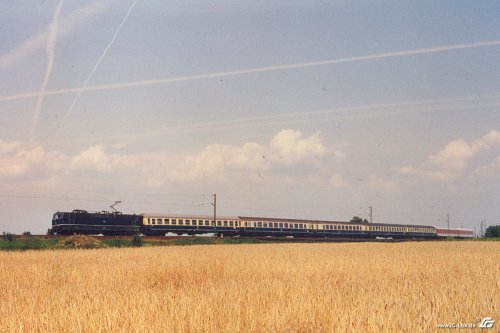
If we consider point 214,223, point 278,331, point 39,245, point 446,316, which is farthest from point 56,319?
point 214,223

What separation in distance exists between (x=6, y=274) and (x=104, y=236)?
1212 inches

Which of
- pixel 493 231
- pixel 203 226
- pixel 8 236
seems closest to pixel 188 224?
pixel 203 226

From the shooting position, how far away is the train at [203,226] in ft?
143

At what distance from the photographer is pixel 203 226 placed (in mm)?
50438

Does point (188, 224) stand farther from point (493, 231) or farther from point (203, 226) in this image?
point (493, 231)

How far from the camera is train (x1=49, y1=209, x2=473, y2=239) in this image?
4350cm

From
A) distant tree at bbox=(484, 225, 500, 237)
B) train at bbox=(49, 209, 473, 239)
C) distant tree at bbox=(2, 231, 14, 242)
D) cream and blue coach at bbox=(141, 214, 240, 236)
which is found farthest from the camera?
distant tree at bbox=(484, 225, 500, 237)

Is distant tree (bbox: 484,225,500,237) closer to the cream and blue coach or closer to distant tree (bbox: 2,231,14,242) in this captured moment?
the cream and blue coach

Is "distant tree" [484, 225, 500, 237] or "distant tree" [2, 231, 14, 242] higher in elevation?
"distant tree" [2, 231, 14, 242]

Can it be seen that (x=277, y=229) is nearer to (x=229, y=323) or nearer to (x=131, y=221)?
(x=131, y=221)

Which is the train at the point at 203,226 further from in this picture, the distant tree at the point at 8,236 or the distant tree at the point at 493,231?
the distant tree at the point at 493,231

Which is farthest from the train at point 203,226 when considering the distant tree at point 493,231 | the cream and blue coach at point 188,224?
the distant tree at point 493,231

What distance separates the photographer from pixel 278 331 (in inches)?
226

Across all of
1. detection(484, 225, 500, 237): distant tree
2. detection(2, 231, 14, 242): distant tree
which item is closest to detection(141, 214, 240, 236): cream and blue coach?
detection(2, 231, 14, 242): distant tree
